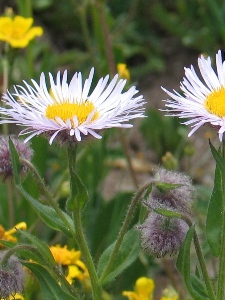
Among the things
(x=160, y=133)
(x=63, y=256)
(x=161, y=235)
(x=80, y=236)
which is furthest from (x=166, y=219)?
(x=160, y=133)

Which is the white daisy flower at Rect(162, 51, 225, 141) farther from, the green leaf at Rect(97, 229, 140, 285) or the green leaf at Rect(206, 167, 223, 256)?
the green leaf at Rect(97, 229, 140, 285)

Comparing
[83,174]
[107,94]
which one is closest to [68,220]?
[107,94]

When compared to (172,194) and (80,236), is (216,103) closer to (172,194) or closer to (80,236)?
(172,194)

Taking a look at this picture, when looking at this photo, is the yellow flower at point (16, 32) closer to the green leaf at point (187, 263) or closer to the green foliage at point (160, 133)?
the green foliage at point (160, 133)

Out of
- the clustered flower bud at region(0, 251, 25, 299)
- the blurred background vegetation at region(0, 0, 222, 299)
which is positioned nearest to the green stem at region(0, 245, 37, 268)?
the clustered flower bud at region(0, 251, 25, 299)

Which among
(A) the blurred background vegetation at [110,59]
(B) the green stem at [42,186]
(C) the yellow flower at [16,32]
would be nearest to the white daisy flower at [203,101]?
(B) the green stem at [42,186]

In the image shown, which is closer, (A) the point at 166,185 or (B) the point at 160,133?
(A) the point at 166,185
